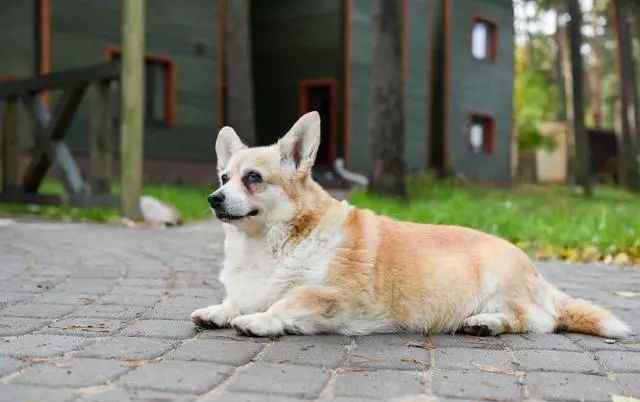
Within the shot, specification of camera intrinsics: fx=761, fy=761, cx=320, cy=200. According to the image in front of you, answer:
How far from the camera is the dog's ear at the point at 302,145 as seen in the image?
3791 mm

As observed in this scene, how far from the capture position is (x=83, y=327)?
3.63 meters

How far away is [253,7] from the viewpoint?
21391 mm

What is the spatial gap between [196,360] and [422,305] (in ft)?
4.06

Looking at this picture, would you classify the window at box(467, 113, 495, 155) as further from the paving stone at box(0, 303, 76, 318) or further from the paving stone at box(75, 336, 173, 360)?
the paving stone at box(75, 336, 173, 360)

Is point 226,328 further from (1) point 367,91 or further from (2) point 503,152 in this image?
(2) point 503,152

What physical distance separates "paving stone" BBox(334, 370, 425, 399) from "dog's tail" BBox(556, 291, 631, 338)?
1.33m

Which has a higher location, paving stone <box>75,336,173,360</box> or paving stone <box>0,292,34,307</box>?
paving stone <box>75,336,173,360</box>

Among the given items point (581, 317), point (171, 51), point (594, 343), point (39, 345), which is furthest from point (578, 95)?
point (39, 345)

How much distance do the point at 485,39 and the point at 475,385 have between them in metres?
24.7

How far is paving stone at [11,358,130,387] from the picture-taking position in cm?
264

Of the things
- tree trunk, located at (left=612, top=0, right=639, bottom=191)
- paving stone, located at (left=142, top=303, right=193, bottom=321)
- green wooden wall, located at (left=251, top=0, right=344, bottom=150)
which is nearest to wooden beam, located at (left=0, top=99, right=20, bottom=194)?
paving stone, located at (left=142, top=303, right=193, bottom=321)

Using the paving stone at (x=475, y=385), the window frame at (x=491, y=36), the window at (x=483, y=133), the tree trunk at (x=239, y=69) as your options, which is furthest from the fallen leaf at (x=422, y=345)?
the window frame at (x=491, y=36)

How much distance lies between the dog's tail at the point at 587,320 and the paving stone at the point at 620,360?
1.16 feet

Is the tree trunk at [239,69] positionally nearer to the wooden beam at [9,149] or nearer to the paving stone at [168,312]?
the wooden beam at [9,149]
